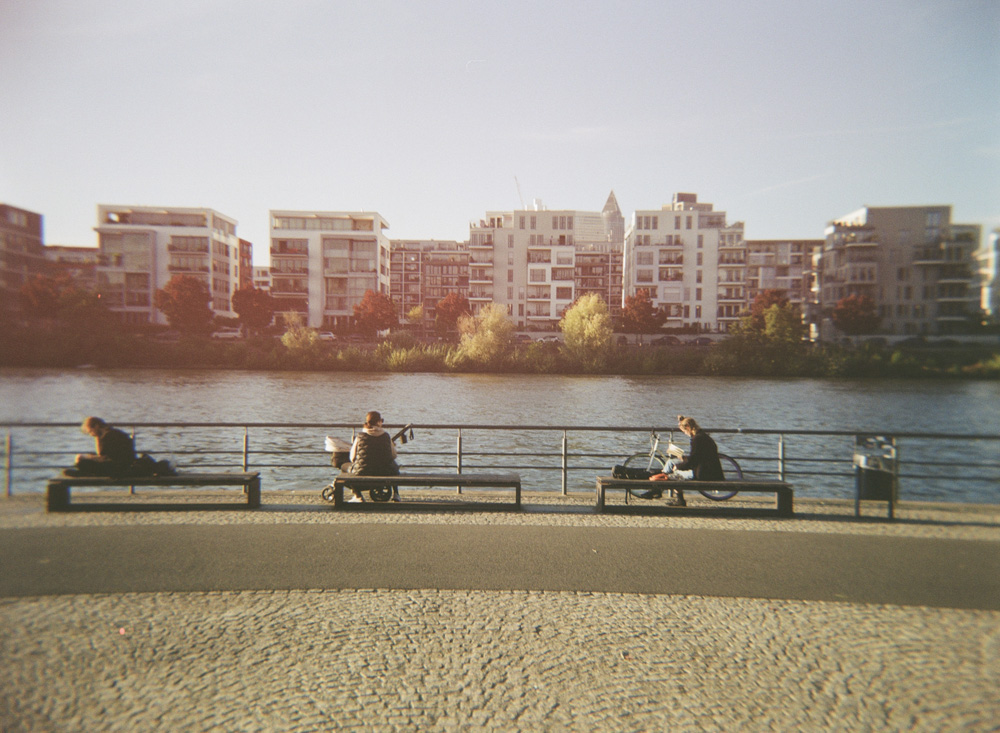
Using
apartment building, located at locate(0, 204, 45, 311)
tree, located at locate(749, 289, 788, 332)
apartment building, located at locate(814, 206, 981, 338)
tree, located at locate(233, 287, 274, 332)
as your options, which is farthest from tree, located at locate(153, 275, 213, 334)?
tree, located at locate(749, 289, 788, 332)

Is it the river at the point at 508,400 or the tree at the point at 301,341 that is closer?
the river at the point at 508,400

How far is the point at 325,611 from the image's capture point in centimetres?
488

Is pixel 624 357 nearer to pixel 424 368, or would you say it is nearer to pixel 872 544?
pixel 424 368

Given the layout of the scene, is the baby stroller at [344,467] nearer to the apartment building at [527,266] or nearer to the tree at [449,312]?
the apartment building at [527,266]

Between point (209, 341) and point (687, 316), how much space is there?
59573 millimetres

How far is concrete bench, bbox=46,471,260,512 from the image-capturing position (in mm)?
7594

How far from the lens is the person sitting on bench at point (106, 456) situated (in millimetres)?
7926

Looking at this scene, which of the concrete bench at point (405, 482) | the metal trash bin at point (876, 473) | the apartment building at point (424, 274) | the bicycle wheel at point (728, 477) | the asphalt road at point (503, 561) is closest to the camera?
the asphalt road at point (503, 561)

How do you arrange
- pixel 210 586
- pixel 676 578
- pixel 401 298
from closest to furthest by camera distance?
pixel 210 586
pixel 676 578
pixel 401 298

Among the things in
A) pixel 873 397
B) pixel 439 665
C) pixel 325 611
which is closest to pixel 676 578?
pixel 439 665

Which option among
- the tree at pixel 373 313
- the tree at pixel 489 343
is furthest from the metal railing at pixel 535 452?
the tree at pixel 373 313

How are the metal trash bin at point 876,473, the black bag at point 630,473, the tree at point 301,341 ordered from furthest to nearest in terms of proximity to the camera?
1. the tree at point 301,341
2. the black bag at point 630,473
3. the metal trash bin at point 876,473

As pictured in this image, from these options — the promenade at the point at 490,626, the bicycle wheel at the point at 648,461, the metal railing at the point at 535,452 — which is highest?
the bicycle wheel at the point at 648,461

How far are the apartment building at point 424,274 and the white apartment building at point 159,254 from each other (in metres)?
34.6
